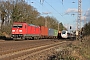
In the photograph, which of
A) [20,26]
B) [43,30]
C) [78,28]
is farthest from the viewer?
[43,30]

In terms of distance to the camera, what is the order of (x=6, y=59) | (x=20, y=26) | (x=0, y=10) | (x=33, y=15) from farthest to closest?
1. (x=33, y=15)
2. (x=0, y=10)
3. (x=20, y=26)
4. (x=6, y=59)

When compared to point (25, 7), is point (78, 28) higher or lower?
lower

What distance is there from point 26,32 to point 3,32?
2181 centimetres

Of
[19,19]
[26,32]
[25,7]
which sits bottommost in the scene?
[26,32]

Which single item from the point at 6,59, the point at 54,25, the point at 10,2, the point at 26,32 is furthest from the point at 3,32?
the point at 54,25

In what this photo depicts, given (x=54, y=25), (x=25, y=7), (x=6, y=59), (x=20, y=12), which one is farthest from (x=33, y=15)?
(x=6, y=59)

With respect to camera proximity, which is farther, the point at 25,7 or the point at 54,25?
the point at 54,25

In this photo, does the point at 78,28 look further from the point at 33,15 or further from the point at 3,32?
the point at 33,15

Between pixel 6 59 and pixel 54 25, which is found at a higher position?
pixel 54 25

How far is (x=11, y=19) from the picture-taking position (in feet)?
236

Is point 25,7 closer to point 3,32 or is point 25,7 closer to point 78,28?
point 3,32

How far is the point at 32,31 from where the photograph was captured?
47281mm

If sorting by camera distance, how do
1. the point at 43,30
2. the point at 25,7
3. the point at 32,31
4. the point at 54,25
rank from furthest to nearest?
1. the point at 54,25
2. the point at 25,7
3. the point at 43,30
4. the point at 32,31

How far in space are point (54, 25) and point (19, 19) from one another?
6299cm
